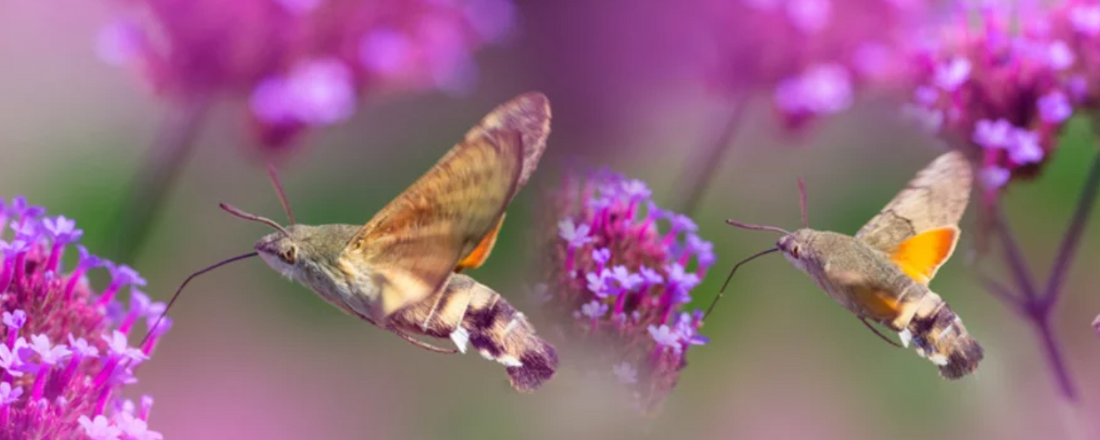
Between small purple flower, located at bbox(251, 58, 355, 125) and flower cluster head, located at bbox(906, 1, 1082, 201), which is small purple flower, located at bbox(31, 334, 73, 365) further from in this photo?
flower cluster head, located at bbox(906, 1, 1082, 201)

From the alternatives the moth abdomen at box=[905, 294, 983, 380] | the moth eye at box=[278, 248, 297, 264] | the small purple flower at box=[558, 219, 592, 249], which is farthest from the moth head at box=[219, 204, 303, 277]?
the moth abdomen at box=[905, 294, 983, 380]

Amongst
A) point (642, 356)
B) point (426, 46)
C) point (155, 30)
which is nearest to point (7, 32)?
point (155, 30)

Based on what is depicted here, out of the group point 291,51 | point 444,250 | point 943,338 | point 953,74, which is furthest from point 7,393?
point 953,74

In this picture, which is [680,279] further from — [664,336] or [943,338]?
[943,338]

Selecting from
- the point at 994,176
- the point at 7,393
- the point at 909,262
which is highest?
the point at 994,176

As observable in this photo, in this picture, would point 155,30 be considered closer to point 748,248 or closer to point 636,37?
point 636,37

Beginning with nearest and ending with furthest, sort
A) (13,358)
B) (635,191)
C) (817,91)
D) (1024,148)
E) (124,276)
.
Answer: (13,358), (124,276), (635,191), (1024,148), (817,91)

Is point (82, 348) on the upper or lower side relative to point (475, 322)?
lower
